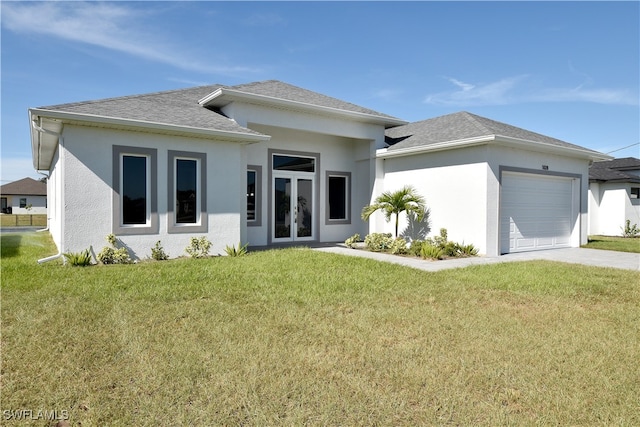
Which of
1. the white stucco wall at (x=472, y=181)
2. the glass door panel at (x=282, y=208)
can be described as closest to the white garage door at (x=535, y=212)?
the white stucco wall at (x=472, y=181)

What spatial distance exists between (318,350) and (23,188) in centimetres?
5831

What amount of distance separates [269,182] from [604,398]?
1183cm

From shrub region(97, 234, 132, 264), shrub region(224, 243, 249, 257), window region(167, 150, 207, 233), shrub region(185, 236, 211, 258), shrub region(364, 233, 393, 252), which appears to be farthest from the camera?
shrub region(364, 233, 393, 252)

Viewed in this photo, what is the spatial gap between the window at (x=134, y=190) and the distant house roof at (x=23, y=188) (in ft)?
159

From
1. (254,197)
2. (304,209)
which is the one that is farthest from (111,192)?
(304,209)

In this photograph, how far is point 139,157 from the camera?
10.4 m

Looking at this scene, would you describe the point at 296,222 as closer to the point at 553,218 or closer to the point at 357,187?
the point at 357,187

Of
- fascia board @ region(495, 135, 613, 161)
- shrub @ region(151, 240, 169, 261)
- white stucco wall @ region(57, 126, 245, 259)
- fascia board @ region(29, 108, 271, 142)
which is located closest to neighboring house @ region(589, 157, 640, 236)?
fascia board @ region(495, 135, 613, 161)

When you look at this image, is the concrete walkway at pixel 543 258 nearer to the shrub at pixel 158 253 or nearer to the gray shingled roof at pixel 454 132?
the gray shingled roof at pixel 454 132

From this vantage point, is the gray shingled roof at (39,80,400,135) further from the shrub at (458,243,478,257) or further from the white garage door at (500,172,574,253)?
the shrub at (458,243,478,257)

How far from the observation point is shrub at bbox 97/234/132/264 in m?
9.62

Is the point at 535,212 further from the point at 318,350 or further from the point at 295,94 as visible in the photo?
the point at 318,350

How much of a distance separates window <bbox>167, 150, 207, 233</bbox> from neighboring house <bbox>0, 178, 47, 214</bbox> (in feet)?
159

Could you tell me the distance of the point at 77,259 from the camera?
9258mm
